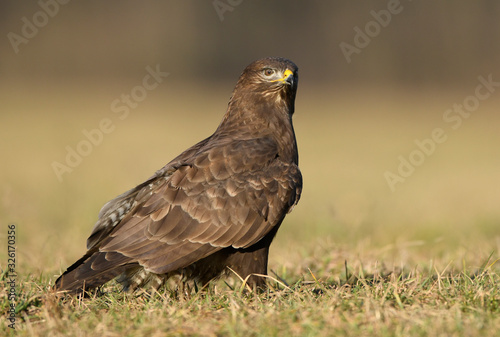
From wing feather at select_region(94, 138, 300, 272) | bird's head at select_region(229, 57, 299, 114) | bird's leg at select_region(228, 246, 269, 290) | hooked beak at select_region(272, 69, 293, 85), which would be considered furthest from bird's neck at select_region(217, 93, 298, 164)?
bird's leg at select_region(228, 246, 269, 290)

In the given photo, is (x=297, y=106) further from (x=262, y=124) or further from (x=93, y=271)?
(x=93, y=271)

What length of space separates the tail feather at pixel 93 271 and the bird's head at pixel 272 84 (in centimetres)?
167

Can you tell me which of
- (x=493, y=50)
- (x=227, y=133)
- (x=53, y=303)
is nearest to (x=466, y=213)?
(x=227, y=133)

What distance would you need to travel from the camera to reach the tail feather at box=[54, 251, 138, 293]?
4.28 metres

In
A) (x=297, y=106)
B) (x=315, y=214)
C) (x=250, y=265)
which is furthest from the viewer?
(x=297, y=106)

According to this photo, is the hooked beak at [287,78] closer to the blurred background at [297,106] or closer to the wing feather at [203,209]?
the wing feather at [203,209]

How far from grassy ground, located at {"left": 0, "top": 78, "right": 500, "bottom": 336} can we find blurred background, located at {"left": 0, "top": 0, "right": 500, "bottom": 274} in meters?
0.06

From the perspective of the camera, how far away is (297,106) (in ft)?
63.2

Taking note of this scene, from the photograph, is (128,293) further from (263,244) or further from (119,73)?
(119,73)

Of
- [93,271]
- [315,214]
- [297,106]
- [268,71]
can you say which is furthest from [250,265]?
[297,106]

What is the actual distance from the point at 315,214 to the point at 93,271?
4751 mm

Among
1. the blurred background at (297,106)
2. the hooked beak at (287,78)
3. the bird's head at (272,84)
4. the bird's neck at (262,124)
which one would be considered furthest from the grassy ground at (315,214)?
the hooked beak at (287,78)

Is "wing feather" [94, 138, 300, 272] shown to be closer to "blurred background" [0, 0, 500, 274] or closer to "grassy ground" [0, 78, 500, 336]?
"grassy ground" [0, 78, 500, 336]

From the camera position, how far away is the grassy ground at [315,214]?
3.66 meters
